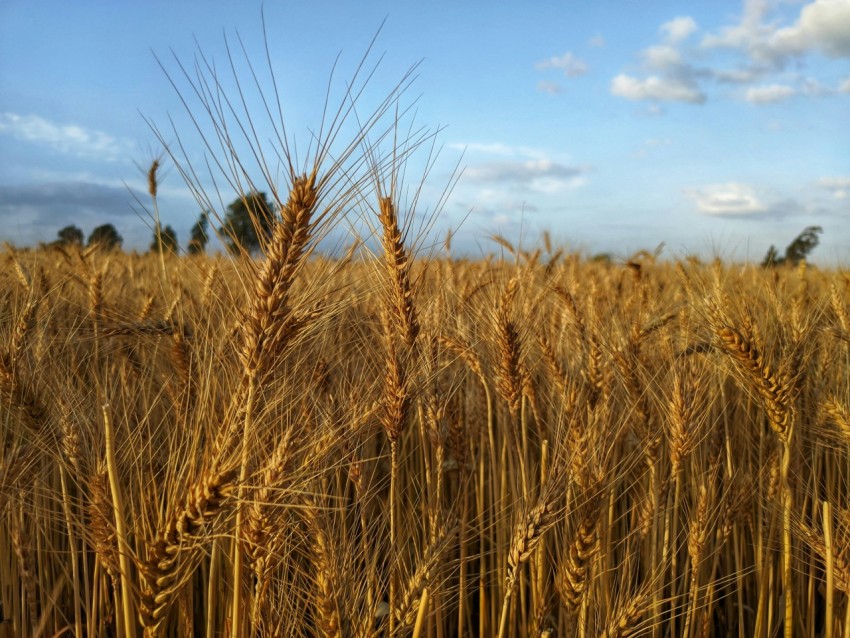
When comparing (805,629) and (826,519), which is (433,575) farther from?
(805,629)

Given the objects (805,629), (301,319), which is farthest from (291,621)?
(805,629)

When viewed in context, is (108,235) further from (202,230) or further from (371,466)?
(202,230)

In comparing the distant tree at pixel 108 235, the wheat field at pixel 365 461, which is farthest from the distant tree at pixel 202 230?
the distant tree at pixel 108 235

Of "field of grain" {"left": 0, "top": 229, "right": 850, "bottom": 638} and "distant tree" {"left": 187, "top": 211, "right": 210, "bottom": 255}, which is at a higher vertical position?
"distant tree" {"left": 187, "top": 211, "right": 210, "bottom": 255}

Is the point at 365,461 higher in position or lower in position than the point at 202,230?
lower

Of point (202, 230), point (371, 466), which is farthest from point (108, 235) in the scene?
point (202, 230)

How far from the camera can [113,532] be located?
125 centimetres

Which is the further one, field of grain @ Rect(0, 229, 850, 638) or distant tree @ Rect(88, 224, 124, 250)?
distant tree @ Rect(88, 224, 124, 250)

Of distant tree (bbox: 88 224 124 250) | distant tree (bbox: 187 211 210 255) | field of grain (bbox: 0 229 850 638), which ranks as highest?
distant tree (bbox: 88 224 124 250)

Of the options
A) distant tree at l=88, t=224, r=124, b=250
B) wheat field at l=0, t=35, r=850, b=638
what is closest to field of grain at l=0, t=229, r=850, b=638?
wheat field at l=0, t=35, r=850, b=638

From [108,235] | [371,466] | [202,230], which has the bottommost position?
[371,466]

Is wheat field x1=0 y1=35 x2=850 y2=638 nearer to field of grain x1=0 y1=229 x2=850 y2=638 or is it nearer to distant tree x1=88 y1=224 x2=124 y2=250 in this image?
field of grain x1=0 y1=229 x2=850 y2=638

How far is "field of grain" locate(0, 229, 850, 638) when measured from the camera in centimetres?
123

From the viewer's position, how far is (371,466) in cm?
279
